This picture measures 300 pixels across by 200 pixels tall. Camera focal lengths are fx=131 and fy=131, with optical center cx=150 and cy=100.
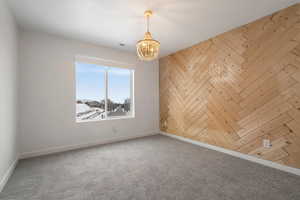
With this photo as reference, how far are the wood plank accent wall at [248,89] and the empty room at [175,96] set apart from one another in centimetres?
2

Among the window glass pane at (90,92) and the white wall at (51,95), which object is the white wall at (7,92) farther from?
the window glass pane at (90,92)

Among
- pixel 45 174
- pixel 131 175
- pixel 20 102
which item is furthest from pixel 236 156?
pixel 20 102

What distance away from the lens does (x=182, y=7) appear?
2.09 meters

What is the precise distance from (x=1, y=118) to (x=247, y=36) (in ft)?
13.9

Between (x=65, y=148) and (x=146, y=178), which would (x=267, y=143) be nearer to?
(x=146, y=178)

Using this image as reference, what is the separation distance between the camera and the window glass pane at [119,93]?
→ 3822 mm

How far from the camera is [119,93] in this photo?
399cm

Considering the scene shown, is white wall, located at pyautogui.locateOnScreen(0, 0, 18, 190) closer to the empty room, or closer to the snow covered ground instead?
the empty room

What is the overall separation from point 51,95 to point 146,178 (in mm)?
2651

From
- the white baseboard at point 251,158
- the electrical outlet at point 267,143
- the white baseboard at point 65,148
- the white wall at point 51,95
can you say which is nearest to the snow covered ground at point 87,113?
the white wall at point 51,95

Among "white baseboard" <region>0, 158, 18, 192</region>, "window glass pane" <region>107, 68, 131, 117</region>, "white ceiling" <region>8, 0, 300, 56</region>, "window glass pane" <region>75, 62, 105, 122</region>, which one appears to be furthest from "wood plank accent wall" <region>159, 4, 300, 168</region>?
"white baseboard" <region>0, 158, 18, 192</region>

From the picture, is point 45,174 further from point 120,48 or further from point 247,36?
point 247,36

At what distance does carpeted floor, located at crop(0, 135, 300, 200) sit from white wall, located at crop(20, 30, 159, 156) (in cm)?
45

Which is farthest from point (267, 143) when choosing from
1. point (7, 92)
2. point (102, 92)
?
point (7, 92)
